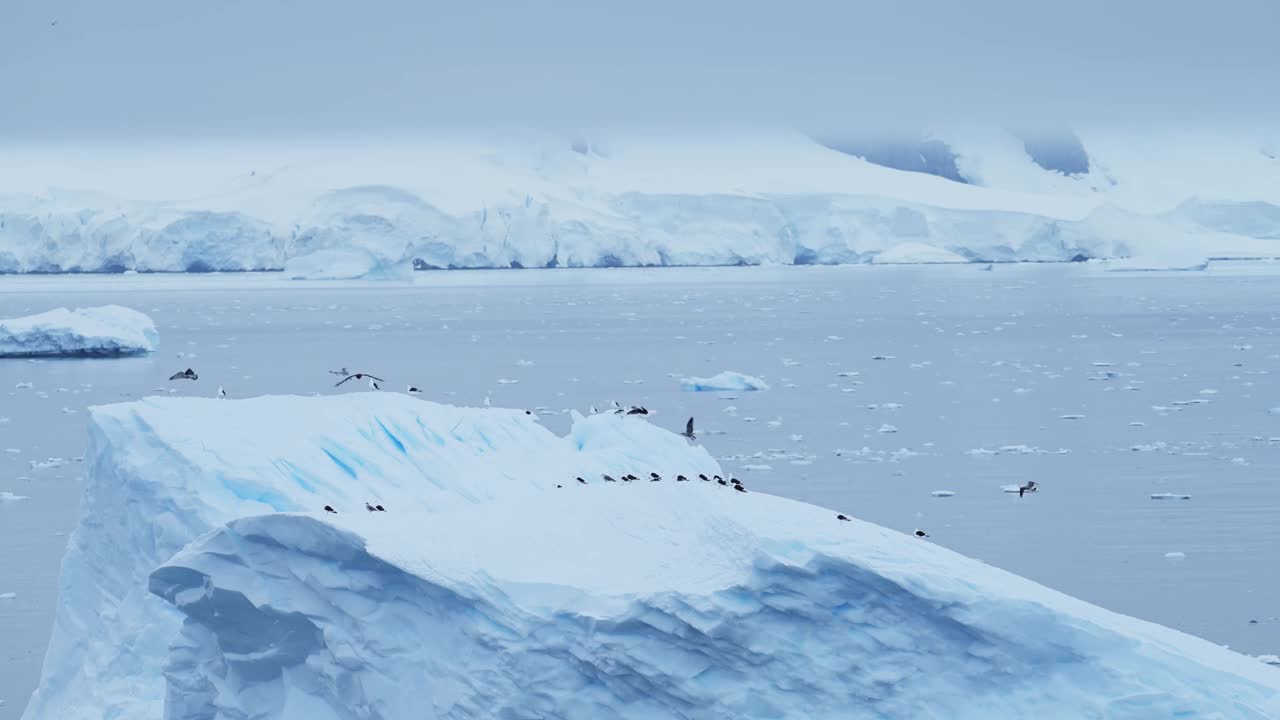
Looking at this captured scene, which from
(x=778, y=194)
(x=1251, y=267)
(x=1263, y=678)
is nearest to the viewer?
(x=1263, y=678)

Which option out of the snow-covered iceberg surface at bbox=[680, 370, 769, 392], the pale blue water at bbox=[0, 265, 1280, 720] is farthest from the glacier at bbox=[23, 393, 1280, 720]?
the snow-covered iceberg surface at bbox=[680, 370, 769, 392]

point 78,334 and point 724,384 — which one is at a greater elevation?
point 724,384

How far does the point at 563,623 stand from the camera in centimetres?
402

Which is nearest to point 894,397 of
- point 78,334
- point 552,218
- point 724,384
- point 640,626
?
point 724,384

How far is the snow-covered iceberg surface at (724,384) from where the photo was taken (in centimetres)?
1731

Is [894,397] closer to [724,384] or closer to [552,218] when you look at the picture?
[724,384]

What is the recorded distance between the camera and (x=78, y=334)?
22.1 metres

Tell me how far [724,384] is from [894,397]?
193cm

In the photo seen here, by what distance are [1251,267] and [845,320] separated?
127 feet

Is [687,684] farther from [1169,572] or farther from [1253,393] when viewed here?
[1253,393]

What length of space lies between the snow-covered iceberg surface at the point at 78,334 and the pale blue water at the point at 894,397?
0.39 metres

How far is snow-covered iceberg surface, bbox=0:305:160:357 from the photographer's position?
22094 millimetres

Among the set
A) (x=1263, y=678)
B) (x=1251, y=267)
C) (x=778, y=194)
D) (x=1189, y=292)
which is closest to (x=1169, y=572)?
(x=1263, y=678)

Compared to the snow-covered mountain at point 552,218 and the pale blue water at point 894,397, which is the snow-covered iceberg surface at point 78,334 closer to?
the pale blue water at point 894,397
